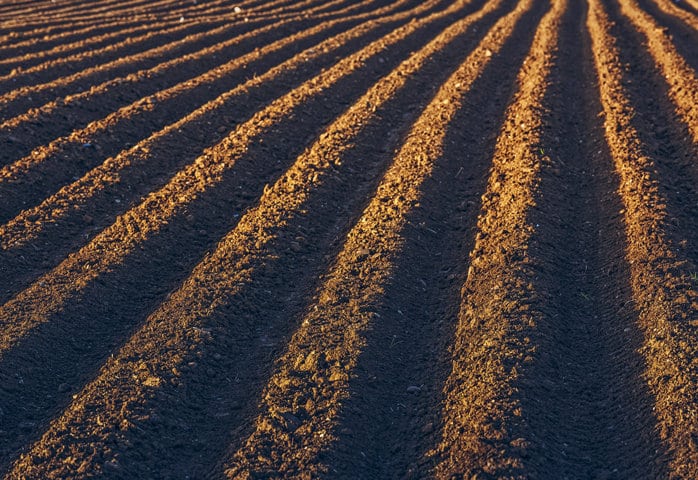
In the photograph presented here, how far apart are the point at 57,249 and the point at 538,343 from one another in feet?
15.8

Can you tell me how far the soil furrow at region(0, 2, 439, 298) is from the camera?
8.13m

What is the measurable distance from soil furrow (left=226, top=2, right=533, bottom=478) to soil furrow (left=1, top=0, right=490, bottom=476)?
35cm

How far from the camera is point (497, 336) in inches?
251

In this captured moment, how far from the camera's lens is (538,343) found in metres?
6.30

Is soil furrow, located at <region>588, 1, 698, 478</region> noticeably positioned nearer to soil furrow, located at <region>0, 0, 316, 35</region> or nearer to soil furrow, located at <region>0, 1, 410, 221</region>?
soil furrow, located at <region>0, 1, 410, 221</region>

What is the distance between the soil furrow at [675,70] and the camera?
36.9 feet

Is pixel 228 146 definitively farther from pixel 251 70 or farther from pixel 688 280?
pixel 688 280

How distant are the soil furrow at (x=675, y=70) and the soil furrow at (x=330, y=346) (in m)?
3.69

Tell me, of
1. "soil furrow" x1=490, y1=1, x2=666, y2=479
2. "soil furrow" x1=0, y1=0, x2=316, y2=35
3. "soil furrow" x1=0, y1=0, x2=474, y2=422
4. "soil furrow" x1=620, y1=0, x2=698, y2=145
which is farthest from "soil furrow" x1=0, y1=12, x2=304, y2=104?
"soil furrow" x1=620, y1=0, x2=698, y2=145

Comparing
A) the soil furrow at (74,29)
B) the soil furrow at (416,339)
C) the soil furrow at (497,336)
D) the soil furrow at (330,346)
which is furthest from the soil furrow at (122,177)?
the soil furrow at (74,29)

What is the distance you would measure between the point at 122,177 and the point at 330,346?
450cm

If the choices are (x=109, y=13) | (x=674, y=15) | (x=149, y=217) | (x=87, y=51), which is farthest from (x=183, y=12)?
(x=149, y=217)

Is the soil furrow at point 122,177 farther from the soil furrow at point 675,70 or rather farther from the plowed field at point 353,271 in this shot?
the soil furrow at point 675,70

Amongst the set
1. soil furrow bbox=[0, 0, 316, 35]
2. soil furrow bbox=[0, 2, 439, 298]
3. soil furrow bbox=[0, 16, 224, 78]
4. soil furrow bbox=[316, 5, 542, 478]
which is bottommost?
soil furrow bbox=[0, 0, 316, 35]
